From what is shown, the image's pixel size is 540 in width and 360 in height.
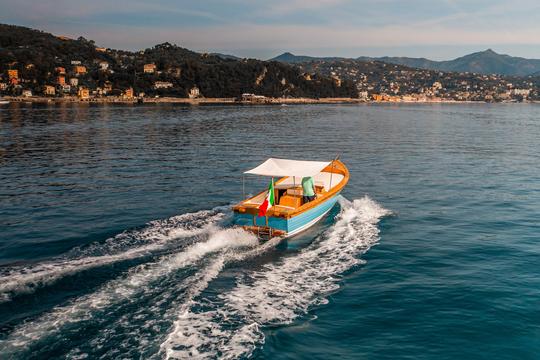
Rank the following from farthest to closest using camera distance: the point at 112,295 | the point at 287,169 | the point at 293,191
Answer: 1. the point at 293,191
2. the point at 287,169
3. the point at 112,295

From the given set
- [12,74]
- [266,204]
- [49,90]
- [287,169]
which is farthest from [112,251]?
[12,74]

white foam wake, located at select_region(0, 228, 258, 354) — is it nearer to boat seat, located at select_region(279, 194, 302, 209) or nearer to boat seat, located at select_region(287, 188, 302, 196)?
boat seat, located at select_region(279, 194, 302, 209)

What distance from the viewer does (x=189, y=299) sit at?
543 inches

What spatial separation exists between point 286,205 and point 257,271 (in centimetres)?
682

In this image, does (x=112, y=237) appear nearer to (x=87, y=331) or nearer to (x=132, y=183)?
(x=87, y=331)

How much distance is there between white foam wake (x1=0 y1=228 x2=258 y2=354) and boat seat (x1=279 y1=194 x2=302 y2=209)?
4.07 m

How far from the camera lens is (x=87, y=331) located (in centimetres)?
1180

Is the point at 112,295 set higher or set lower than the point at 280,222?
lower

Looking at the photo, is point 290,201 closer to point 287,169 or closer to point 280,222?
point 287,169

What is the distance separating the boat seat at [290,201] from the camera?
23.0m

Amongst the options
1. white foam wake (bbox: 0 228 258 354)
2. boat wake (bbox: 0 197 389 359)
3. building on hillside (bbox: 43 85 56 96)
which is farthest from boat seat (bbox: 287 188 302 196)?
building on hillside (bbox: 43 85 56 96)

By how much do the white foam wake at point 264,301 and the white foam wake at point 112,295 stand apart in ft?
5.29

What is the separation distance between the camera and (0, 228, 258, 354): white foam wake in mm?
11555

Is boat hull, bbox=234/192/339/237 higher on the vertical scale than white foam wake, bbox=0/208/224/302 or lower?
higher
